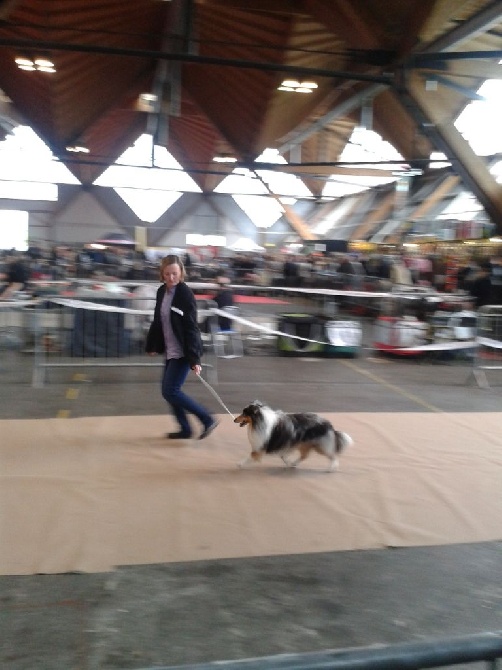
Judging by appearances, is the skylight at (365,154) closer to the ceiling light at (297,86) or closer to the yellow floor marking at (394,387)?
the ceiling light at (297,86)

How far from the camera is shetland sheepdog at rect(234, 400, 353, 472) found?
5008mm

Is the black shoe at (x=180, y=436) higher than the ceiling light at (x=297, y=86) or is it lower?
lower

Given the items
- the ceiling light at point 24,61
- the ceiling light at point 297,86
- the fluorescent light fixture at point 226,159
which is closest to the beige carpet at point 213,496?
the ceiling light at point 297,86

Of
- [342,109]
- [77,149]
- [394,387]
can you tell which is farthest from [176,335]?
[77,149]

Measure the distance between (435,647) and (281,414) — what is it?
391 cm

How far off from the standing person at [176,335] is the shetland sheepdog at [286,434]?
2.83 ft

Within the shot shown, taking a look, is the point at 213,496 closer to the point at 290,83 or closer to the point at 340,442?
the point at 340,442

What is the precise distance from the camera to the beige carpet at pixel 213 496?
390 centimetres

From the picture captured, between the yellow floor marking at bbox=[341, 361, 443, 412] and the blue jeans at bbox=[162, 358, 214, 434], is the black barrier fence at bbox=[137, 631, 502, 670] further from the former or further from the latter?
the yellow floor marking at bbox=[341, 361, 443, 412]

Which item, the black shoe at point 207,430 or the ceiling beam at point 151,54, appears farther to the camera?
the ceiling beam at point 151,54

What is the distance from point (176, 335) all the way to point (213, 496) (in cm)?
167

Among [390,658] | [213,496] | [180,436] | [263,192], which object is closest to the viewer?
[390,658]

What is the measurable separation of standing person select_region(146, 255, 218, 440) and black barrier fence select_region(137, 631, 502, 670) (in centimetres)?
444

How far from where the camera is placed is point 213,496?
469cm
